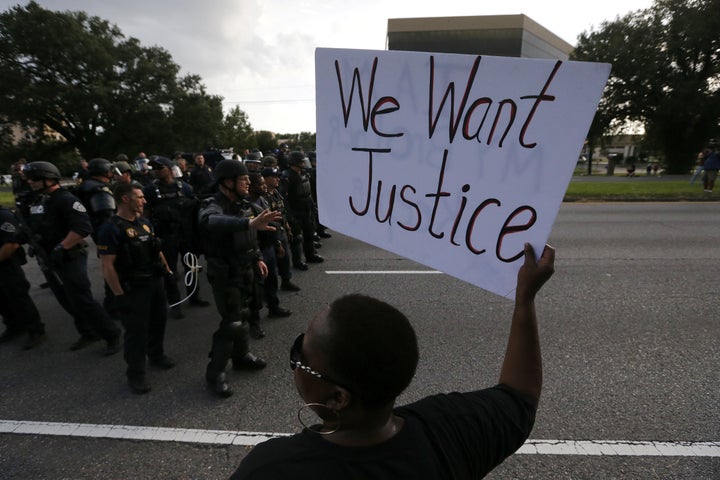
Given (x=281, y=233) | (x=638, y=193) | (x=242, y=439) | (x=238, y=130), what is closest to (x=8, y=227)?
(x=281, y=233)

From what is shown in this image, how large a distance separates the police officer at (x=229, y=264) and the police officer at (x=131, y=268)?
1.74 ft

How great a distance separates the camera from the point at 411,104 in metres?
1.37

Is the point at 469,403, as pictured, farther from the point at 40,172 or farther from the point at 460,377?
the point at 40,172

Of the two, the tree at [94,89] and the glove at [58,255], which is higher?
the tree at [94,89]

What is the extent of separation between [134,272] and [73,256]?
1132 millimetres

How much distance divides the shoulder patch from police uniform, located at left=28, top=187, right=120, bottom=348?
0.19 metres

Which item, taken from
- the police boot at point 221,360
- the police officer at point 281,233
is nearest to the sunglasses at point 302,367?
the police boot at point 221,360

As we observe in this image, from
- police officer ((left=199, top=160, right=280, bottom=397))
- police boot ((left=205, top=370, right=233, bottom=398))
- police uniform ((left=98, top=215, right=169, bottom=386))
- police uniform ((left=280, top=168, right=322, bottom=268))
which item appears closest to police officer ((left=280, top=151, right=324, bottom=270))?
police uniform ((left=280, top=168, right=322, bottom=268))

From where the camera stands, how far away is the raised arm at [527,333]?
119 centimetres

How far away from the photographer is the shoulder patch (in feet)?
12.4

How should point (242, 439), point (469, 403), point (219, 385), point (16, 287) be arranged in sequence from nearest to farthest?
1. point (469, 403)
2. point (242, 439)
3. point (219, 385)
4. point (16, 287)

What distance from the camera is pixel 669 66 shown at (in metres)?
24.7

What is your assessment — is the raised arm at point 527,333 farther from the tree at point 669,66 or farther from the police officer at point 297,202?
the tree at point 669,66

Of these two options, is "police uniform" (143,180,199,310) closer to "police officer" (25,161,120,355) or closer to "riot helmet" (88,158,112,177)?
"riot helmet" (88,158,112,177)
